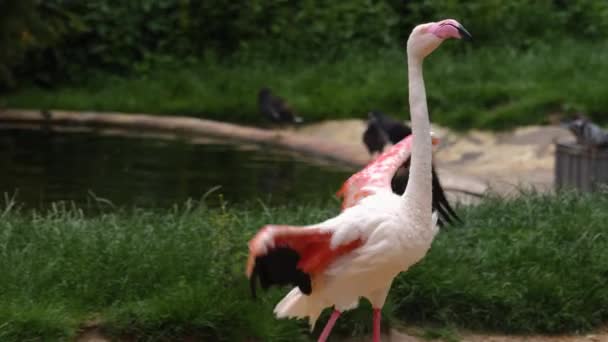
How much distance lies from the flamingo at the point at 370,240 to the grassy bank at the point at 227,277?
1.78 ft

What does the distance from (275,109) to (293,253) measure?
7937mm

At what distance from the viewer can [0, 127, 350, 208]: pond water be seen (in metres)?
8.59

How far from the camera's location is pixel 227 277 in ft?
16.2

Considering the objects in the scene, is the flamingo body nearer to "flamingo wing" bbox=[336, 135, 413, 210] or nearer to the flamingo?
the flamingo

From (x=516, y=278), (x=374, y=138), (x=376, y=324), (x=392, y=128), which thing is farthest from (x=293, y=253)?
(x=374, y=138)

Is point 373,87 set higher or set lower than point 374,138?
lower

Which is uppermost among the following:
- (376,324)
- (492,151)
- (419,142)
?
(419,142)

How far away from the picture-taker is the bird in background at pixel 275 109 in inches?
472

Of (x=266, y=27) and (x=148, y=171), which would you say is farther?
(x=266, y=27)

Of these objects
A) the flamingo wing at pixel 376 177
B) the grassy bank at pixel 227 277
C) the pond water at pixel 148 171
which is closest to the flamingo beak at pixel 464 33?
the flamingo wing at pixel 376 177

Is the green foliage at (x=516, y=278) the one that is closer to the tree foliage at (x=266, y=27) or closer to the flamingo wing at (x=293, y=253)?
the flamingo wing at (x=293, y=253)

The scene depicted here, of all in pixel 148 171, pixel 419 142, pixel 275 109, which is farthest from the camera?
pixel 275 109

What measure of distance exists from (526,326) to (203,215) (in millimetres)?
1617

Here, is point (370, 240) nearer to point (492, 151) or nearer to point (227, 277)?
point (227, 277)
